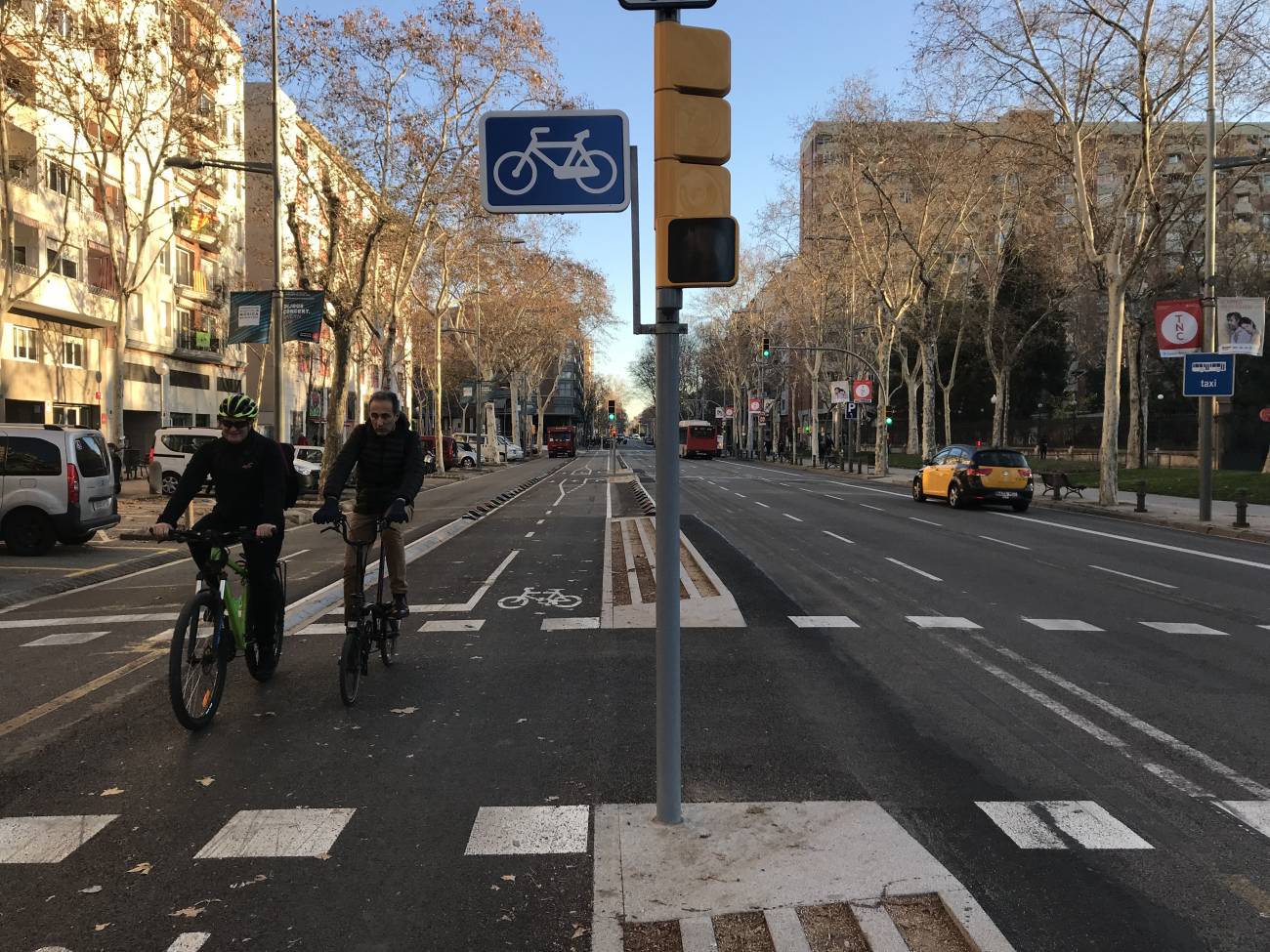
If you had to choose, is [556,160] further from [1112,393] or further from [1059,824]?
[1112,393]

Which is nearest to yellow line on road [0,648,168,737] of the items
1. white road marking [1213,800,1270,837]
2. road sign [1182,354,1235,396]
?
white road marking [1213,800,1270,837]

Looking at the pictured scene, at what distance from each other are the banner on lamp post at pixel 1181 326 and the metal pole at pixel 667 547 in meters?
19.6

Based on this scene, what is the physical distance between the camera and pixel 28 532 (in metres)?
13.2

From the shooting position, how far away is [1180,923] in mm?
3184

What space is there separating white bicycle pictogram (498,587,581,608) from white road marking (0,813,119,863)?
17.6 feet

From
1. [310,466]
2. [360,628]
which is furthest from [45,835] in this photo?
[310,466]

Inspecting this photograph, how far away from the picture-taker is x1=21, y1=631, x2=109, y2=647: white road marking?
299 inches

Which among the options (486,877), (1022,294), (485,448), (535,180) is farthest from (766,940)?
(485,448)

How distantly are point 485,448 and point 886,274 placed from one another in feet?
104

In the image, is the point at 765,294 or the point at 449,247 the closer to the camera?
the point at 449,247

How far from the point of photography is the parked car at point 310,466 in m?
26.8

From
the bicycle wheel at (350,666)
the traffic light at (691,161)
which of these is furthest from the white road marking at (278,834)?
the traffic light at (691,161)

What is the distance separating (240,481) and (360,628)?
3.91 feet

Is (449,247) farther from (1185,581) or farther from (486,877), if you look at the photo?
(486,877)
